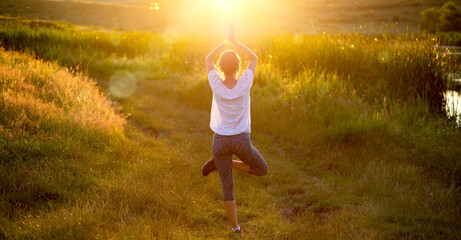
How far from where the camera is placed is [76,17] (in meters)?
62.0

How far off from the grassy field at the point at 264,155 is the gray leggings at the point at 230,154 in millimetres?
810

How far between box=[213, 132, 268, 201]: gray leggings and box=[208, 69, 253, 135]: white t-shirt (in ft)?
0.30

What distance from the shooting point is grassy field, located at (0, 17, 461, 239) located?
4700 mm

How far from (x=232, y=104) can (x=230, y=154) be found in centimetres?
62

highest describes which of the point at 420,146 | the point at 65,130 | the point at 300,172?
the point at 65,130

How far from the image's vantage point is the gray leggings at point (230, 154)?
420 cm

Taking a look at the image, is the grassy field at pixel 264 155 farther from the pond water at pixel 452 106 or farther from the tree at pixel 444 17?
the tree at pixel 444 17

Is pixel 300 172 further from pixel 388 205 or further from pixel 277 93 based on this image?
pixel 277 93

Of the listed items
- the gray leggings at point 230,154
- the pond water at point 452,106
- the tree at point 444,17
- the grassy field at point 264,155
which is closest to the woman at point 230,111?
the gray leggings at point 230,154

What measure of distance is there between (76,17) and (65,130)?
206 ft

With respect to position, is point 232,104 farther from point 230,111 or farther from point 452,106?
point 452,106

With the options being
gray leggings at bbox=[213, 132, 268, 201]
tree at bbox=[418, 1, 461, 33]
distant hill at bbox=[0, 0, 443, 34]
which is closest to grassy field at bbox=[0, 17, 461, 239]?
gray leggings at bbox=[213, 132, 268, 201]

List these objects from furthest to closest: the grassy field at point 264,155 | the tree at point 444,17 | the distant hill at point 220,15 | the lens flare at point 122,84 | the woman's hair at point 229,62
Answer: the tree at point 444,17 → the distant hill at point 220,15 → the lens flare at point 122,84 → the grassy field at point 264,155 → the woman's hair at point 229,62

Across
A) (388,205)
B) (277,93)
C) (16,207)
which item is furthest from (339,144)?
(16,207)
